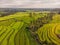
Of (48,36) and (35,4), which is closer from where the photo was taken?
(48,36)

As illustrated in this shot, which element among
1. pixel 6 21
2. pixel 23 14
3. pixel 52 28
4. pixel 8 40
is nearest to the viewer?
pixel 8 40

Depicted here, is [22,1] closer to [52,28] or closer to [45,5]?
[45,5]

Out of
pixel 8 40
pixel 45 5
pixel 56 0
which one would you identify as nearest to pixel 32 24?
pixel 8 40

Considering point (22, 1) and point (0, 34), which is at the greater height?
point (22, 1)

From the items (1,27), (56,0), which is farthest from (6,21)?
(56,0)

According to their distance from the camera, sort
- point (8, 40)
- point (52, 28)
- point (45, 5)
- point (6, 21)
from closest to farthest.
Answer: point (8, 40) → point (52, 28) → point (6, 21) → point (45, 5)

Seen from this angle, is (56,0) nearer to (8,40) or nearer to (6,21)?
(6,21)
